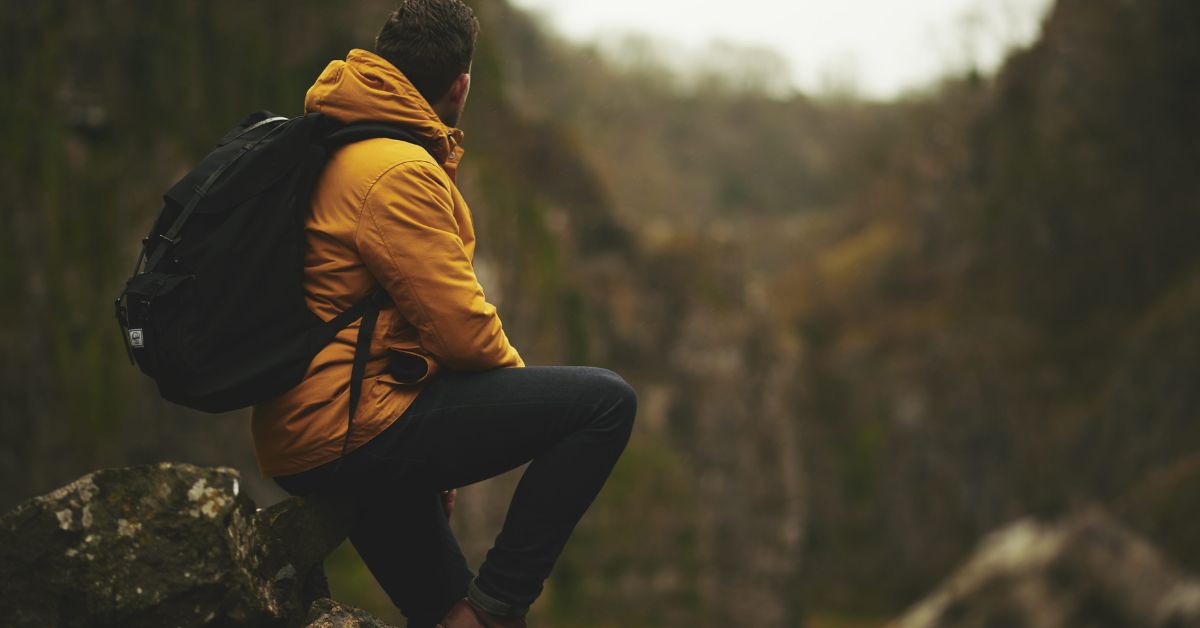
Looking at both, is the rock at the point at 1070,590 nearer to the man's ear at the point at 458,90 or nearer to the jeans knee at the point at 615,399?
the jeans knee at the point at 615,399

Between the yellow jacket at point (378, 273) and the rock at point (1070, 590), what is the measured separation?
9.65 m

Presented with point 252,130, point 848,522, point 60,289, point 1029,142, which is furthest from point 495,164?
point 848,522

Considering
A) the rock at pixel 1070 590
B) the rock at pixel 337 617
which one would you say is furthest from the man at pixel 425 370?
the rock at pixel 1070 590

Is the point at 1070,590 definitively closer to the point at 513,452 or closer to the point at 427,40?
the point at 513,452

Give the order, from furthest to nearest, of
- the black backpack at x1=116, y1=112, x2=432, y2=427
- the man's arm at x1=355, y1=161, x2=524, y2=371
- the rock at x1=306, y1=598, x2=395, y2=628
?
the rock at x1=306, y1=598, x2=395, y2=628 → the man's arm at x1=355, y1=161, x2=524, y2=371 → the black backpack at x1=116, y1=112, x2=432, y2=427

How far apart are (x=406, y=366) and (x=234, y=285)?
0.53 meters

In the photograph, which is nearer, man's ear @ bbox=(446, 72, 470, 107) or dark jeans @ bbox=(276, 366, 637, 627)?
dark jeans @ bbox=(276, 366, 637, 627)

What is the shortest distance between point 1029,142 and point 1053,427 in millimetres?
8954

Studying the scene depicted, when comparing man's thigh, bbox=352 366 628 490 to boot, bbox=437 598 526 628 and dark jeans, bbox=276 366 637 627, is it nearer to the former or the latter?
dark jeans, bbox=276 366 637 627

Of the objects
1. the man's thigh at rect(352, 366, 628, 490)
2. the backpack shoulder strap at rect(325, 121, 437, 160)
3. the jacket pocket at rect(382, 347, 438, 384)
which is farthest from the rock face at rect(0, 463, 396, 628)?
the backpack shoulder strap at rect(325, 121, 437, 160)

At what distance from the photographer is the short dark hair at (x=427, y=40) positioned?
11.2 feet

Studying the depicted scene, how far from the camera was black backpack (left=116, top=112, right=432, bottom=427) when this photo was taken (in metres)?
3.12

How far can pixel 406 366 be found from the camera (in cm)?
338

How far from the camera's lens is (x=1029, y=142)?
35.9 m
